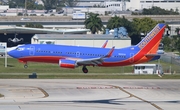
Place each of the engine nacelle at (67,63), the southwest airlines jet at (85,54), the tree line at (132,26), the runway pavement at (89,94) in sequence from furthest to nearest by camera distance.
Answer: the tree line at (132,26) < the engine nacelle at (67,63) < the southwest airlines jet at (85,54) < the runway pavement at (89,94)

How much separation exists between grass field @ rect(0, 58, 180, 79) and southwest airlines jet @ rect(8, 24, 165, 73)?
1369 millimetres

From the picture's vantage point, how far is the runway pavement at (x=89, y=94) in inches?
2023

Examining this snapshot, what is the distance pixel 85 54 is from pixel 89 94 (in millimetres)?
18125

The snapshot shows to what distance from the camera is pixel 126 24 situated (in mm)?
156750

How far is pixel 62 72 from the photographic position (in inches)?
3250

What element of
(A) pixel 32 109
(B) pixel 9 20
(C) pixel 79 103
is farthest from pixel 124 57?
(B) pixel 9 20

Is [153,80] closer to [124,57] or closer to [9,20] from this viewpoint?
[124,57]

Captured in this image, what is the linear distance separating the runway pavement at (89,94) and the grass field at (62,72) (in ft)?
11.4

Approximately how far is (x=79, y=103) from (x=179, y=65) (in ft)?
136

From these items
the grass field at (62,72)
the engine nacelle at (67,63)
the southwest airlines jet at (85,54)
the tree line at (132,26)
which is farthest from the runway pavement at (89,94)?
the tree line at (132,26)

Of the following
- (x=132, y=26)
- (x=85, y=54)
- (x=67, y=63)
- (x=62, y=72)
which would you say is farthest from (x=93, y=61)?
(x=132, y=26)

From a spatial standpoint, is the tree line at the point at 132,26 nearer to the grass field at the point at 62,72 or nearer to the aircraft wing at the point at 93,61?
the grass field at the point at 62,72

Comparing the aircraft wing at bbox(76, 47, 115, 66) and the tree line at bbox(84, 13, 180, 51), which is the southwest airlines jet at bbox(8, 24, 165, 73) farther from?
the tree line at bbox(84, 13, 180, 51)

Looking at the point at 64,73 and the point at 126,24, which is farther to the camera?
the point at 126,24
